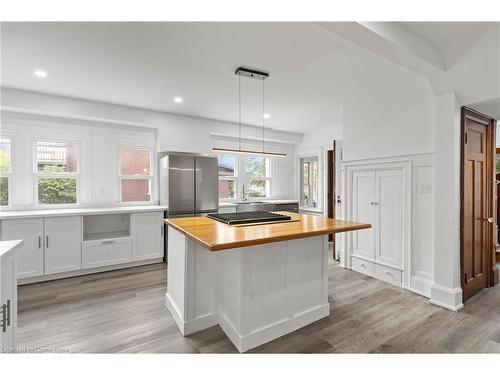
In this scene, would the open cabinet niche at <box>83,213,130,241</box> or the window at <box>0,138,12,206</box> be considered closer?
the window at <box>0,138,12,206</box>

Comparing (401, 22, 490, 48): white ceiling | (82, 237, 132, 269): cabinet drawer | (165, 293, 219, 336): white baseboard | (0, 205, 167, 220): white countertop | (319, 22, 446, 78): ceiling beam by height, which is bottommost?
(165, 293, 219, 336): white baseboard

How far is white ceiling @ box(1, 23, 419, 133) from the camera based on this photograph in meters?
2.10

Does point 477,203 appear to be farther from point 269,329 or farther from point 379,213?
point 269,329

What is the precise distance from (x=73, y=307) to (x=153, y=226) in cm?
161

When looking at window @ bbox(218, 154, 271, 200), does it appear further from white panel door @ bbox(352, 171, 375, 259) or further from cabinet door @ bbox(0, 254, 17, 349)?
cabinet door @ bbox(0, 254, 17, 349)

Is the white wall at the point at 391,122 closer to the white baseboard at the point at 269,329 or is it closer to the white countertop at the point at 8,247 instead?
the white baseboard at the point at 269,329

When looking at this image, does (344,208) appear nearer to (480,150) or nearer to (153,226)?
(480,150)

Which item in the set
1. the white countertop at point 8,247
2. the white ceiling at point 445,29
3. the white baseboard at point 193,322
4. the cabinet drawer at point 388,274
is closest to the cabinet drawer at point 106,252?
the white baseboard at point 193,322

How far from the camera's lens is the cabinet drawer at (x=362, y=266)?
11.4ft

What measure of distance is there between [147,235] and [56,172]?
1.71m

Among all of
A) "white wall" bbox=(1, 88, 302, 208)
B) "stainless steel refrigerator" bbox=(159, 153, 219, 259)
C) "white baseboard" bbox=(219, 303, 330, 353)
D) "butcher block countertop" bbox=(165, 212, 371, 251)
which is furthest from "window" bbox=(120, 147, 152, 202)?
"white baseboard" bbox=(219, 303, 330, 353)

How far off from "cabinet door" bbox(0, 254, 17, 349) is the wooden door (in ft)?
12.6

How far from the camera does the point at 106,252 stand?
370cm

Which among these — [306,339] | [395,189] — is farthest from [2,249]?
[395,189]
